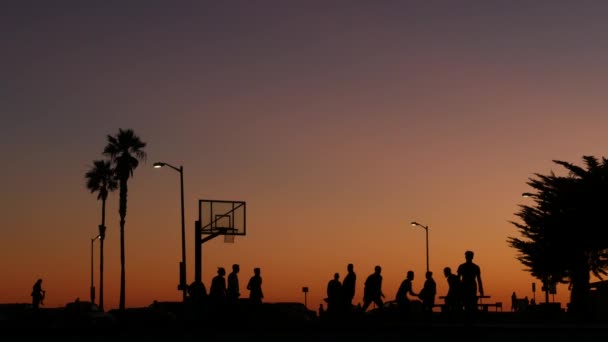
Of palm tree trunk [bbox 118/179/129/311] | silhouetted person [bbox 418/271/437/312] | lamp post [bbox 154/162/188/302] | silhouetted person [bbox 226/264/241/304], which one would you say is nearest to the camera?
silhouetted person [bbox 226/264/241/304]

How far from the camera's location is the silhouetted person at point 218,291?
95.2 feet

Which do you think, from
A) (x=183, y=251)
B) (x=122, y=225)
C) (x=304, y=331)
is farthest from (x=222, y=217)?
(x=304, y=331)

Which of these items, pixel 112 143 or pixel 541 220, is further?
pixel 112 143

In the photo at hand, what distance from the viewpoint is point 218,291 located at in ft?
96.1

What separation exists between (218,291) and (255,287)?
3.45 ft

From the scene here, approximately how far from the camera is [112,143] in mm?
76000

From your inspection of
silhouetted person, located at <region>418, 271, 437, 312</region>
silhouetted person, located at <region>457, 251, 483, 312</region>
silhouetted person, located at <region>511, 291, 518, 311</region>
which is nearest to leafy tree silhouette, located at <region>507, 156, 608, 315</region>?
silhouetted person, located at <region>511, 291, 518, 311</region>

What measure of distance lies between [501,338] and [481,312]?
78.1 feet

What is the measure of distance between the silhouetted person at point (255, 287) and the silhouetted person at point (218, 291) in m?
0.77

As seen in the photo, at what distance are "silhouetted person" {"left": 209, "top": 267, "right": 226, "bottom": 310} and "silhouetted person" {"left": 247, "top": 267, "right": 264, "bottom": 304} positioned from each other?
771mm

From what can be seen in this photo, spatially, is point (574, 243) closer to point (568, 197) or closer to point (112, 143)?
point (568, 197)

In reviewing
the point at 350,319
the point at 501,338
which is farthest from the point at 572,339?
the point at 350,319

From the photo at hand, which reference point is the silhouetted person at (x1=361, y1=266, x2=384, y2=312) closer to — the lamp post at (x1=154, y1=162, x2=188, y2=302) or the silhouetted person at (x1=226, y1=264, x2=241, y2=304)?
the silhouetted person at (x1=226, y1=264, x2=241, y2=304)

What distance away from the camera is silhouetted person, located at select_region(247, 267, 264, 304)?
95.4 feet
